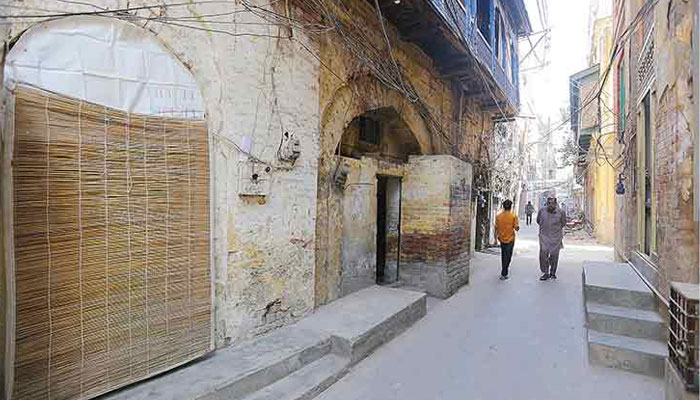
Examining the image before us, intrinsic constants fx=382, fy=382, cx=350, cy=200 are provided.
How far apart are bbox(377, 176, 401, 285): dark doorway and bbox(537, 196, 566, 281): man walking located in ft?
9.37

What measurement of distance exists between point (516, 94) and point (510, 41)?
5.02 ft

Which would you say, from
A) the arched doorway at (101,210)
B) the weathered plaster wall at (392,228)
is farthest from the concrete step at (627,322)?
the arched doorway at (101,210)

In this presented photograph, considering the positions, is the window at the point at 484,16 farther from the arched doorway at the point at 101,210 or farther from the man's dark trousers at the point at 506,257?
the arched doorway at the point at 101,210

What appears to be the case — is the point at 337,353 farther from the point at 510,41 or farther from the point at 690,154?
the point at 510,41

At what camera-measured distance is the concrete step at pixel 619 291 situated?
422 cm

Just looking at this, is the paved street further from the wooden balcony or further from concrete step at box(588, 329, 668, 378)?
the wooden balcony

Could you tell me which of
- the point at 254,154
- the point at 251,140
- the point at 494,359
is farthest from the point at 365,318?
the point at 251,140

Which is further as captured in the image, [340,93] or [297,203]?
[340,93]

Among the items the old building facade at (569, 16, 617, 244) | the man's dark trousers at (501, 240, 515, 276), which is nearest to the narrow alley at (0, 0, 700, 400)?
the man's dark trousers at (501, 240, 515, 276)

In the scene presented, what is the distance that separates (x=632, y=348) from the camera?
3.69 meters

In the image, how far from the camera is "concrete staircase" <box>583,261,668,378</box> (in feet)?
11.9

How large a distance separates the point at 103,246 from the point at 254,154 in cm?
145

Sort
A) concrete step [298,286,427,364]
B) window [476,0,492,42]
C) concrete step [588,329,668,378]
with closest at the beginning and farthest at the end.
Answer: concrete step [588,329,668,378] → concrete step [298,286,427,364] → window [476,0,492,42]

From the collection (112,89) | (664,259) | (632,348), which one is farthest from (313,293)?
(664,259)
